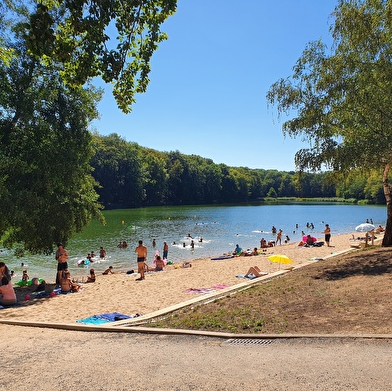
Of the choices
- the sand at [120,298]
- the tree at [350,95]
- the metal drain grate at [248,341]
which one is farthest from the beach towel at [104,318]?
the tree at [350,95]

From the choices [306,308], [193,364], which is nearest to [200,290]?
[306,308]

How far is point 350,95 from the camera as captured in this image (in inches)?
574

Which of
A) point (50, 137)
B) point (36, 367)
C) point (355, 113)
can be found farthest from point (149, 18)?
point (355, 113)

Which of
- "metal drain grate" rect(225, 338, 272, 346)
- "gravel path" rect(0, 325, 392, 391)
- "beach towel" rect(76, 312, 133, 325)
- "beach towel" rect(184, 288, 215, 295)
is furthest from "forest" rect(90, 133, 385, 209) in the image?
"metal drain grate" rect(225, 338, 272, 346)

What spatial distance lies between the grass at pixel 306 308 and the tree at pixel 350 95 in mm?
4660

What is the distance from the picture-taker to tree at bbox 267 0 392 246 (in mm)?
13992

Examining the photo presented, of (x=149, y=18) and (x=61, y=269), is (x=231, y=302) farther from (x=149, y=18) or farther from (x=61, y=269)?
(x=61, y=269)

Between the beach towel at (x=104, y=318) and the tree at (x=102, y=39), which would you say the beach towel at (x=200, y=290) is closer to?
the beach towel at (x=104, y=318)

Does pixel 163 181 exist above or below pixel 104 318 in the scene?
above

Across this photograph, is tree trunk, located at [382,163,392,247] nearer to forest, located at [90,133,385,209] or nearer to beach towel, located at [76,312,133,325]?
beach towel, located at [76,312,133,325]

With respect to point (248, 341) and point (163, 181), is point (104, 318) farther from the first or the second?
point (163, 181)

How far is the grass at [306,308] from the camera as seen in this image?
7.46 m

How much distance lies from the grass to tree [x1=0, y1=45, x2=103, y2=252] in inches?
336

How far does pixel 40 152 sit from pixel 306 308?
11.9 metres
